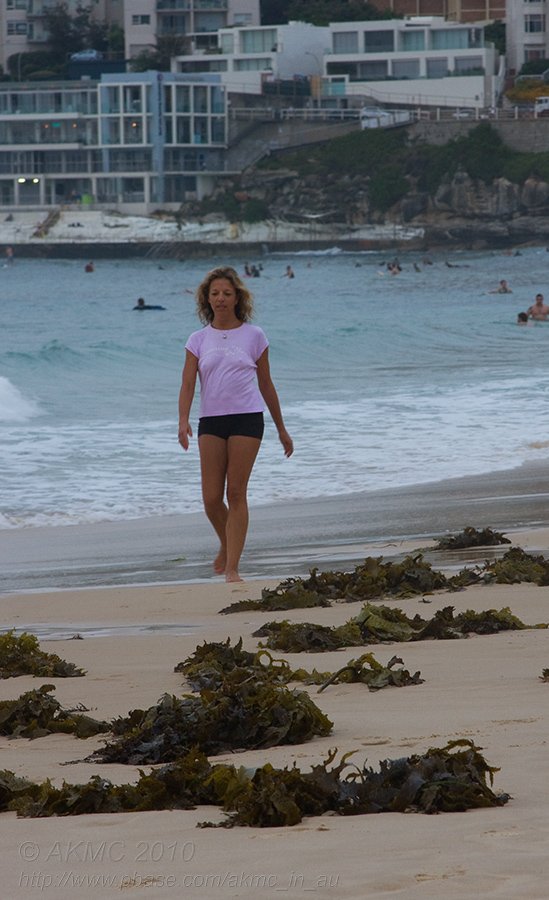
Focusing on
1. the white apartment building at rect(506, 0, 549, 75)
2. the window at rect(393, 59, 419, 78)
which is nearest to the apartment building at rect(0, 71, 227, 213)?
the window at rect(393, 59, 419, 78)

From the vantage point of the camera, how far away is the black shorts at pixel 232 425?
18.2ft

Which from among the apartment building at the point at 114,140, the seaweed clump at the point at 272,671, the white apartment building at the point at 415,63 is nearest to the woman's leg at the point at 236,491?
the seaweed clump at the point at 272,671

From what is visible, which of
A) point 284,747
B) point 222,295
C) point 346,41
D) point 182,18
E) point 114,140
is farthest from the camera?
point 182,18

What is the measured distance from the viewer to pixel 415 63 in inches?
3620

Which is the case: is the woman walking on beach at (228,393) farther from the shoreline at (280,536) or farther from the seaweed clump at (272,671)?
the seaweed clump at (272,671)

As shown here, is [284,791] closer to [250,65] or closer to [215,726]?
[215,726]

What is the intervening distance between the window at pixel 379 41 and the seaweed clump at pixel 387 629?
313 ft

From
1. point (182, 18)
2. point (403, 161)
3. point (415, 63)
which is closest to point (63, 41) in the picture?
point (182, 18)

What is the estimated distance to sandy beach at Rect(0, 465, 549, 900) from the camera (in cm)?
187

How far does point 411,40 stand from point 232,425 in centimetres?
9452

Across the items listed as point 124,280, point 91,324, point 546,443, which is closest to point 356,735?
point 546,443

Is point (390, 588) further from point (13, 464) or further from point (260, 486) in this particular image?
point (13, 464)

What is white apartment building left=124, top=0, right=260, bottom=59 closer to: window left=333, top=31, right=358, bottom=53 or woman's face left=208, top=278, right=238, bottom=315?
window left=333, top=31, right=358, bottom=53

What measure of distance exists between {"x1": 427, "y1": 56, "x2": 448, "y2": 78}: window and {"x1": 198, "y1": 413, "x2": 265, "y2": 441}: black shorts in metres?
91.5
